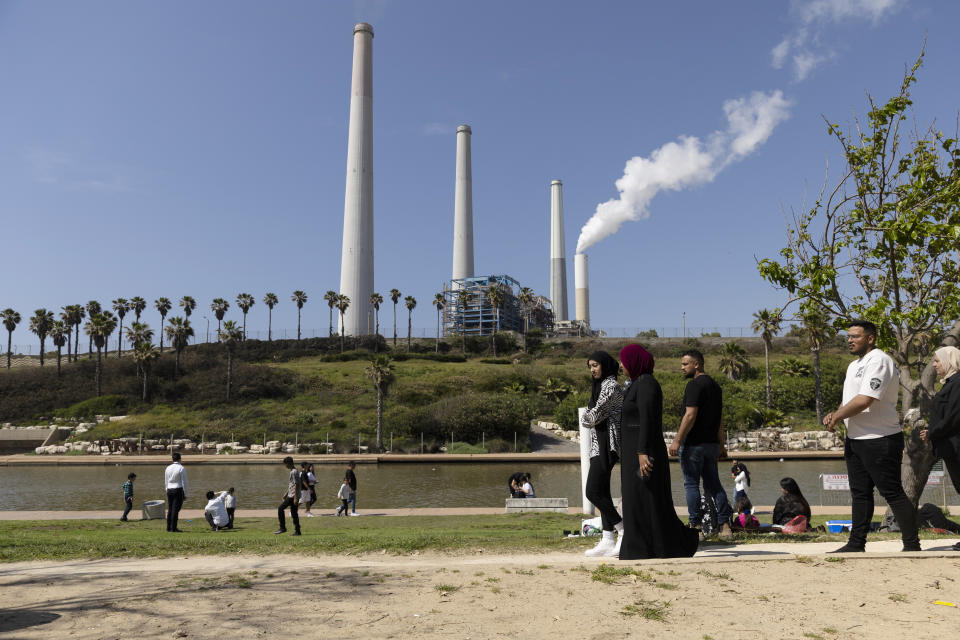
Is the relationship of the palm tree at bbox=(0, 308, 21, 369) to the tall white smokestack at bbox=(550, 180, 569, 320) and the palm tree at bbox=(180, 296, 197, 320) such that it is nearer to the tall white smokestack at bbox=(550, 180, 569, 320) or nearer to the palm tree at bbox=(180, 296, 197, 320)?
the palm tree at bbox=(180, 296, 197, 320)

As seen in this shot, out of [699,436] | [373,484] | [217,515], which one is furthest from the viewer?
[373,484]

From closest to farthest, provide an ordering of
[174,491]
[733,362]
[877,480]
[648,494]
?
[877,480] < [648,494] < [174,491] < [733,362]

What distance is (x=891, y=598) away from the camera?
15.4 ft

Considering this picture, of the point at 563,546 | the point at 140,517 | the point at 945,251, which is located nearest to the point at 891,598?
the point at 563,546

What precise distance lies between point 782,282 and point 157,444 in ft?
158

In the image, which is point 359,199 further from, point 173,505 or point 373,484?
point 173,505

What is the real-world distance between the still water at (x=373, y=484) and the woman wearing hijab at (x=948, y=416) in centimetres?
1292

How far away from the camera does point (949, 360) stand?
234 inches

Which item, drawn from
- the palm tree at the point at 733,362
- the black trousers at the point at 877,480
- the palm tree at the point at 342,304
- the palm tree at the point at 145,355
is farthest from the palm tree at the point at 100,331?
the black trousers at the point at 877,480

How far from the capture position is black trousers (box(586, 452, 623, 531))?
21.0ft

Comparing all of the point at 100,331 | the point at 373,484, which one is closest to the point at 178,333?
the point at 100,331

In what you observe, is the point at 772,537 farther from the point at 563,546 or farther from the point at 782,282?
the point at 782,282

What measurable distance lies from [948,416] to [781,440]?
4380cm

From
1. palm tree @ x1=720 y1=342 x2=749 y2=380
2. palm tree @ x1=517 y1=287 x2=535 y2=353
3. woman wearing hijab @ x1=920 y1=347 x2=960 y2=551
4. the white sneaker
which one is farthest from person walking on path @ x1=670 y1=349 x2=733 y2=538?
palm tree @ x1=517 y1=287 x2=535 y2=353
